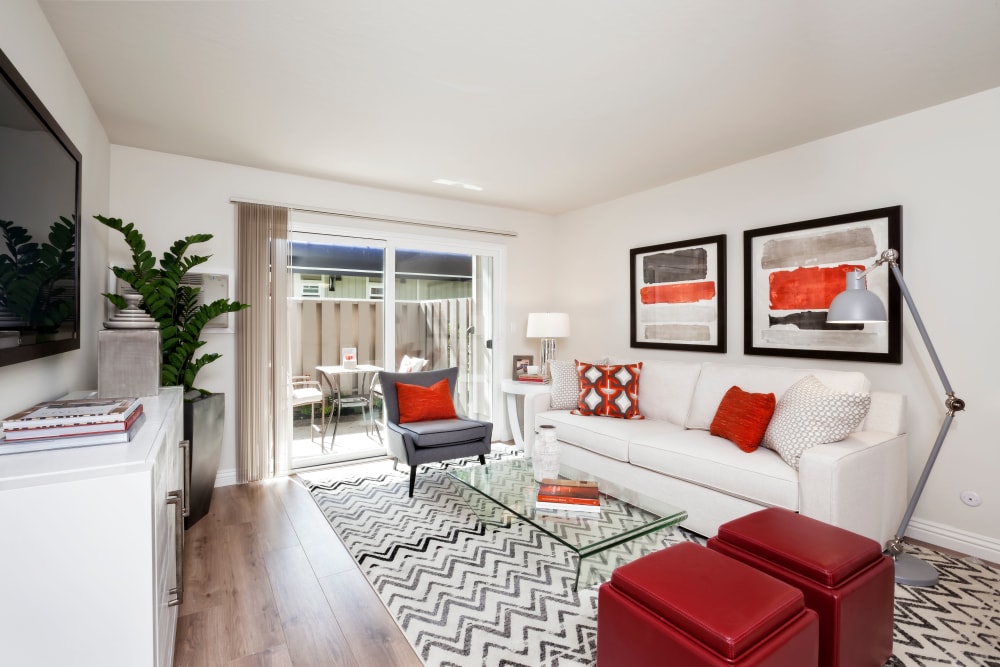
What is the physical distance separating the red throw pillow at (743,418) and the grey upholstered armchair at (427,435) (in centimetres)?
168

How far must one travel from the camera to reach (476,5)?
1.93 m

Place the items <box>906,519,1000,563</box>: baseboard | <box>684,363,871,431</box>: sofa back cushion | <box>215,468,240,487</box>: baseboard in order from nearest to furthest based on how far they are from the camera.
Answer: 1. <box>906,519,1000,563</box>: baseboard
2. <box>684,363,871,431</box>: sofa back cushion
3. <box>215,468,240,487</box>: baseboard

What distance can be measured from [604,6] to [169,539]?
2.55 meters

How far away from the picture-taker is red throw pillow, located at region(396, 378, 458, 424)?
382cm

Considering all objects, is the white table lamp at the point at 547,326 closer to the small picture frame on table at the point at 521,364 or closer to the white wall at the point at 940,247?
the small picture frame on table at the point at 521,364

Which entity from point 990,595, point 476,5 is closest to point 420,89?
point 476,5

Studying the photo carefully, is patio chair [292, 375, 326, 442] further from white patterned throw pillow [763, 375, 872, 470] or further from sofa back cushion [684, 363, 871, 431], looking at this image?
white patterned throw pillow [763, 375, 872, 470]

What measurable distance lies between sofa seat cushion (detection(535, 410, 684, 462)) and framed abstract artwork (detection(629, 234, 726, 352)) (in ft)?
2.93

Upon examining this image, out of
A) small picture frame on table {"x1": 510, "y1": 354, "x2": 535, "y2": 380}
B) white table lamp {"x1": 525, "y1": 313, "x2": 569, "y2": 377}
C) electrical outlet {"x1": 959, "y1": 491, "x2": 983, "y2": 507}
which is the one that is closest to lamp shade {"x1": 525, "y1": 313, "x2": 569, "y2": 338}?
white table lamp {"x1": 525, "y1": 313, "x2": 569, "y2": 377}

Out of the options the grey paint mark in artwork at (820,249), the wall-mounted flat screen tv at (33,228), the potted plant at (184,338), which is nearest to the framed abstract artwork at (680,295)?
the grey paint mark in artwork at (820,249)

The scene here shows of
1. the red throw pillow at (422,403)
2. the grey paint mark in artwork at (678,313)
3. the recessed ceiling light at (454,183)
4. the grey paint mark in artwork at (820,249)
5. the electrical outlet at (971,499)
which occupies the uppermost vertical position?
Result: the recessed ceiling light at (454,183)

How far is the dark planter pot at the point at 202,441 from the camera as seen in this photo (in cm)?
293

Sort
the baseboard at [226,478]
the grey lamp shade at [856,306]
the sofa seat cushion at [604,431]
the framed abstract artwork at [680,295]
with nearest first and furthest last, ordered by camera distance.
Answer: the grey lamp shade at [856,306]
the sofa seat cushion at [604,431]
the baseboard at [226,478]
the framed abstract artwork at [680,295]

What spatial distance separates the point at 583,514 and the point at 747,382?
1698mm
